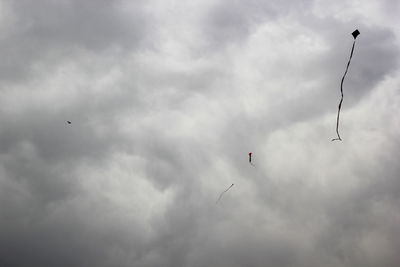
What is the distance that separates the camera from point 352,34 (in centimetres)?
7406
